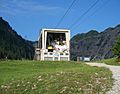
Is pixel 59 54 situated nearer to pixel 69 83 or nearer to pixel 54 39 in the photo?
pixel 54 39

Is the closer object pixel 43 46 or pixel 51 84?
pixel 51 84

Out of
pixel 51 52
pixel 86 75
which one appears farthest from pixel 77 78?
pixel 51 52

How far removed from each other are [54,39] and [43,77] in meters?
30.4

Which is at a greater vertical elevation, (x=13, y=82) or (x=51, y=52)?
(x=51, y=52)

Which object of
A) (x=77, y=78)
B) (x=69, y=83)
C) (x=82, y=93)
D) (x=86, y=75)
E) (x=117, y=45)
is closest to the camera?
(x=82, y=93)

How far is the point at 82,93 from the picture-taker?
1578cm

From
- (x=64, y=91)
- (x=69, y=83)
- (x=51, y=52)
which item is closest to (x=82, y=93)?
(x=64, y=91)

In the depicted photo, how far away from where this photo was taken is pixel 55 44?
165ft

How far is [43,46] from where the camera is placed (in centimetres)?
4850

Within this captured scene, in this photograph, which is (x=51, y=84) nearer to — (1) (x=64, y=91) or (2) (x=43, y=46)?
(1) (x=64, y=91)

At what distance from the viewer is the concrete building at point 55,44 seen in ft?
157

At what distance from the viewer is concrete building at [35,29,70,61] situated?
4788 cm

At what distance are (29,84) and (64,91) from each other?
9.83 feet

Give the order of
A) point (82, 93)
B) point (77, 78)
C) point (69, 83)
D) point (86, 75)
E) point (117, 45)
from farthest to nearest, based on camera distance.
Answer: point (117, 45) < point (86, 75) < point (77, 78) < point (69, 83) < point (82, 93)
